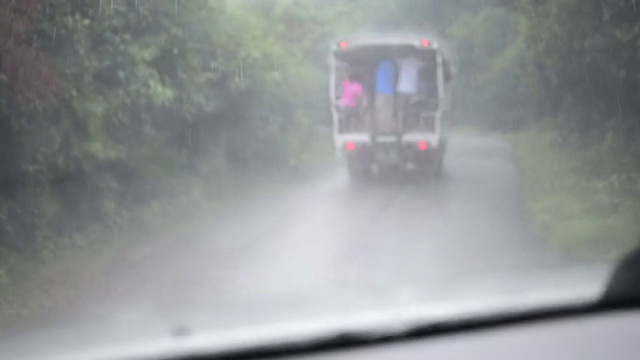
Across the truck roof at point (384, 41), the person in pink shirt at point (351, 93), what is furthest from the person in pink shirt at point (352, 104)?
the truck roof at point (384, 41)

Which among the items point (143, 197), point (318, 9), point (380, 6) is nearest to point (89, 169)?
point (143, 197)

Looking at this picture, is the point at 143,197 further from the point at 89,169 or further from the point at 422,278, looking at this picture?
the point at 422,278

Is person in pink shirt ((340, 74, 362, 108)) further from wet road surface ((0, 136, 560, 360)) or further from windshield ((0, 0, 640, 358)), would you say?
wet road surface ((0, 136, 560, 360))

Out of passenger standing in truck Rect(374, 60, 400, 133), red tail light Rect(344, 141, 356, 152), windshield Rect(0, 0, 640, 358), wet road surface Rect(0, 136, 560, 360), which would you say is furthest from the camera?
passenger standing in truck Rect(374, 60, 400, 133)

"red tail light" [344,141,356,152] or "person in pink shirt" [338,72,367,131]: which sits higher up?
"person in pink shirt" [338,72,367,131]

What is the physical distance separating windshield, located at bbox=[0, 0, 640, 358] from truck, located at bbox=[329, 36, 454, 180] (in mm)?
18

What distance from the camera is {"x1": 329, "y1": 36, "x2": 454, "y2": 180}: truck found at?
7020mm

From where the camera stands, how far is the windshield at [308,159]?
525 cm

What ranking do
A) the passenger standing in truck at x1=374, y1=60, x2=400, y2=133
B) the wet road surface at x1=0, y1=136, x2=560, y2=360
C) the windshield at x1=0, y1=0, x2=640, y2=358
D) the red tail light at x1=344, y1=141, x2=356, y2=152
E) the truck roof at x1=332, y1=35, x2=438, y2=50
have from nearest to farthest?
the wet road surface at x1=0, y1=136, x2=560, y2=360 < the windshield at x1=0, y1=0, x2=640, y2=358 < the truck roof at x1=332, y1=35, x2=438, y2=50 < the red tail light at x1=344, y1=141, x2=356, y2=152 < the passenger standing in truck at x1=374, y1=60, x2=400, y2=133

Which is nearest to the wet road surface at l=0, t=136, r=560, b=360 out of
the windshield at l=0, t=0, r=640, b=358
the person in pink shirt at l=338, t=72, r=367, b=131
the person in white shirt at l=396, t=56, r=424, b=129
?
the windshield at l=0, t=0, r=640, b=358

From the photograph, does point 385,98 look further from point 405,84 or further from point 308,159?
point 308,159

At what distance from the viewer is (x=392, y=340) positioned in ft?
12.0

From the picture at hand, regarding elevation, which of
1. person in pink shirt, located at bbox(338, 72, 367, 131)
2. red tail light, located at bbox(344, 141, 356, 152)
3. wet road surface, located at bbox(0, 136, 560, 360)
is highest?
person in pink shirt, located at bbox(338, 72, 367, 131)

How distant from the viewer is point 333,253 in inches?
242
